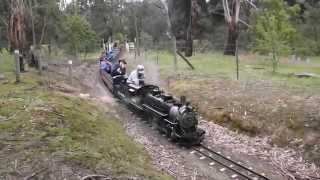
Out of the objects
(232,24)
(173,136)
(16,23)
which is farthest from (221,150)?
(232,24)

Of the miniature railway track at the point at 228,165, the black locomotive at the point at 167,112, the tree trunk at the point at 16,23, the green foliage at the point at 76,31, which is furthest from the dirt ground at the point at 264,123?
the green foliage at the point at 76,31

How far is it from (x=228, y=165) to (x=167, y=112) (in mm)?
3712

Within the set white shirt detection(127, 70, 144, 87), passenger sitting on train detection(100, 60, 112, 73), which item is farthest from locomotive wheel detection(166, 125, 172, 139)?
passenger sitting on train detection(100, 60, 112, 73)

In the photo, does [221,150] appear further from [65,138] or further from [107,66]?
[107,66]

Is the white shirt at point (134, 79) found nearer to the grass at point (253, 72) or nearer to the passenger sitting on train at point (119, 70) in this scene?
the passenger sitting on train at point (119, 70)

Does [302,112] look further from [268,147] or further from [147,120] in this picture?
[147,120]

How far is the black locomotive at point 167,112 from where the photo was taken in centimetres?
1500

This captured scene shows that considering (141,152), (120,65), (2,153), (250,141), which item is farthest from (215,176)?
(120,65)

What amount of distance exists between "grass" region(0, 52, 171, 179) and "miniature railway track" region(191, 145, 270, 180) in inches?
75.3

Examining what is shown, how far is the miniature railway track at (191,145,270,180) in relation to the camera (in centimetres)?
1211

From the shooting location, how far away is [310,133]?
13938 mm

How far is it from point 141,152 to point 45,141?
3.42m

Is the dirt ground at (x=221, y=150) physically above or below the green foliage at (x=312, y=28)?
below

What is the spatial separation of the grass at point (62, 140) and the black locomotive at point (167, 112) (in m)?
1.71
